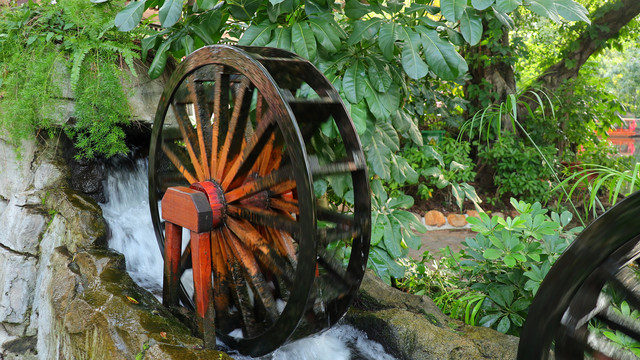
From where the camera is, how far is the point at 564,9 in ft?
7.13

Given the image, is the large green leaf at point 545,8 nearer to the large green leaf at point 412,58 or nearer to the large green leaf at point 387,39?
the large green leaf at point 412,58

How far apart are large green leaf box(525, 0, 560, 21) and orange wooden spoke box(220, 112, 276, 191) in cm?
136

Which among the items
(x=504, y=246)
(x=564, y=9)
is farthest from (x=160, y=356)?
(x=564, y=9)

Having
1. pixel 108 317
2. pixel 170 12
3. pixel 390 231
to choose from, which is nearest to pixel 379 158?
pixel 390 231

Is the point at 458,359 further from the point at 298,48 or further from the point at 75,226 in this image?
the point at 75,226

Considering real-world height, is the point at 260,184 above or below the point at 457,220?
above

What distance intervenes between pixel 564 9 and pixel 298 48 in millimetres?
1345

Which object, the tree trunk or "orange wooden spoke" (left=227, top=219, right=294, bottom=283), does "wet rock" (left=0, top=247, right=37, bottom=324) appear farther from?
the tree trunk

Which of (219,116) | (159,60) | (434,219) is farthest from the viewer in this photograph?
(434,219)

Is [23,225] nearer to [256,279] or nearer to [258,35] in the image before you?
[256,279]

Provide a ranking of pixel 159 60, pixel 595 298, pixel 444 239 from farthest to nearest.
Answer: pixel 444 239 < pixel 159 60 < pixel 595 298

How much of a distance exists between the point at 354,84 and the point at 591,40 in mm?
5874

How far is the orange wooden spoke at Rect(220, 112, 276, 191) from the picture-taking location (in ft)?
7.21

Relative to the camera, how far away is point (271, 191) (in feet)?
7.75
